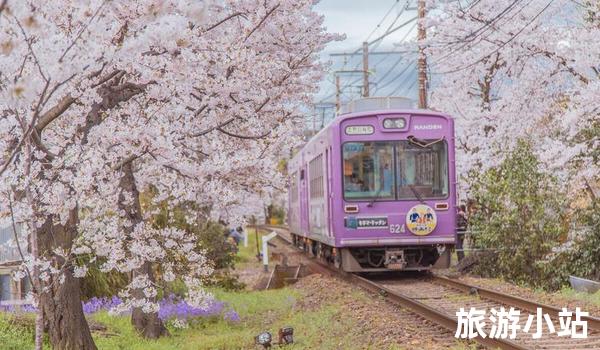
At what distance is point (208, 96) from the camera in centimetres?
977

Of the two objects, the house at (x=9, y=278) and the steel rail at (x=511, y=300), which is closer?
the steel rail at (x=511, y=300)

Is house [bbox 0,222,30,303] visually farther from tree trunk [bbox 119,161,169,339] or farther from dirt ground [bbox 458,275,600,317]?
dirt ground [bbox 458,275,600,317]

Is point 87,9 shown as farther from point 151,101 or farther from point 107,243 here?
point 151,101

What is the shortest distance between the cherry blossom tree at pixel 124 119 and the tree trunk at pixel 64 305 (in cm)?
1

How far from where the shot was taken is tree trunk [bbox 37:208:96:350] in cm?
868

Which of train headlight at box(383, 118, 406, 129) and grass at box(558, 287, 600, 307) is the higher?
train headlight at box(383, 118, 406, 129)

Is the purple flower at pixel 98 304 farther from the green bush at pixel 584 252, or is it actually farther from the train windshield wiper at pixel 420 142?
the green bush at pixel 584 252

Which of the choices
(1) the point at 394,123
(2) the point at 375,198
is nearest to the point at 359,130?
(1) the point at 394,123

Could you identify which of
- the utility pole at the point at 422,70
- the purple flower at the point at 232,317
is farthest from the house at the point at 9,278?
the utility pole at the point at 422,70

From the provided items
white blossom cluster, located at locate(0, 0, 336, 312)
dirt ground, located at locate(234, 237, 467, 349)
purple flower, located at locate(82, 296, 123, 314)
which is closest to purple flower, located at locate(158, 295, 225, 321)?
purple flower, located at locate(82, 296, 123, 314)

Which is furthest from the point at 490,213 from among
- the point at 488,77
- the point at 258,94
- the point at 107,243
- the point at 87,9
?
the point at 87,9

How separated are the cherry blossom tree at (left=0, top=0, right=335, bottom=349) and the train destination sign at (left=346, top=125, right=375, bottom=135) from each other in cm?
325

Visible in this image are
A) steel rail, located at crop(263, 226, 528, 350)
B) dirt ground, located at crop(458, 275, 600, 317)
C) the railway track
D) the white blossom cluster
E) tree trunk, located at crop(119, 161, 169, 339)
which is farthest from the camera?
dirt ground, located at crop(458, 275, 600, 317)

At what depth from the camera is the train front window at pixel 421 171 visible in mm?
15562
